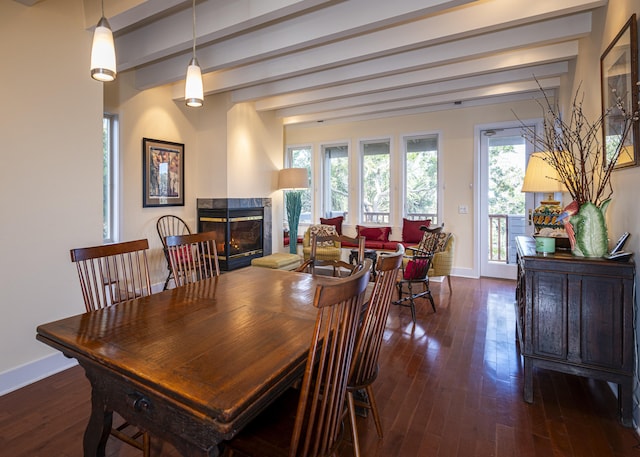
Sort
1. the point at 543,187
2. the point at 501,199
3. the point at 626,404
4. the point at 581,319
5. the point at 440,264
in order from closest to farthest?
1. the point at 626,404
2. the point at 581,319
3. the point at 543,187
4. the point at 440,264
5. the point at 501,199

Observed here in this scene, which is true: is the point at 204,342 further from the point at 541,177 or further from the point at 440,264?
the point at 440,264

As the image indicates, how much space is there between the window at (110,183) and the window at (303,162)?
3.70 metres

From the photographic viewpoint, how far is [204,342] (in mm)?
1249

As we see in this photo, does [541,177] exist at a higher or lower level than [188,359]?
higher

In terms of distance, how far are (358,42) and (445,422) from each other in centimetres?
325

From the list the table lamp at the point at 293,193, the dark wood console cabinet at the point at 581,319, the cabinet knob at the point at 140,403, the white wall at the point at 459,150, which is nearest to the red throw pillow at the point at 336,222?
the table lamp at the point at 293,193

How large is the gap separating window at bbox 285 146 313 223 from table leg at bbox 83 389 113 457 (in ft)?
19.3

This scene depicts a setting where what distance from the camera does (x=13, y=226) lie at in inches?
91.7

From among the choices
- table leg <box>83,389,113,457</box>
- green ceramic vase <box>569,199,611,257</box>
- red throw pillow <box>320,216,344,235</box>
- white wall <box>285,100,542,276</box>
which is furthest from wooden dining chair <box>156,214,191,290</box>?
green ceramic vase <box>569,199,611,257</box>

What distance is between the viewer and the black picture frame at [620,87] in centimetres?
192

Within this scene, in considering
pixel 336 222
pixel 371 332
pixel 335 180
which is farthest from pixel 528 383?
pixel 335 180

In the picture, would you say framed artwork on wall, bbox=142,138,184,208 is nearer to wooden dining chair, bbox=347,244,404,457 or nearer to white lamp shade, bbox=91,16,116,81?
white lamp shade, bbox=91,16,116,81

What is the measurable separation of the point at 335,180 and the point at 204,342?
5832 millimetres

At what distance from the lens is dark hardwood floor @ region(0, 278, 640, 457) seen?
1.73 meters
